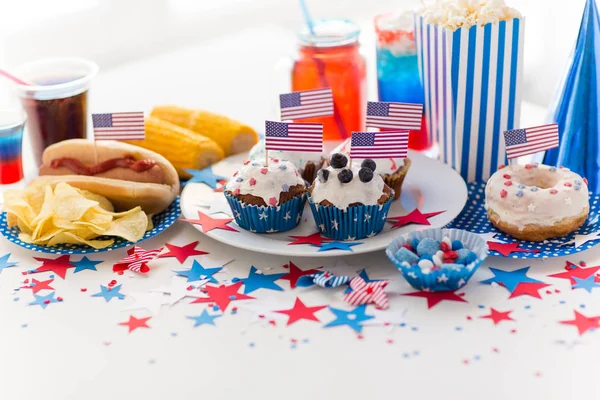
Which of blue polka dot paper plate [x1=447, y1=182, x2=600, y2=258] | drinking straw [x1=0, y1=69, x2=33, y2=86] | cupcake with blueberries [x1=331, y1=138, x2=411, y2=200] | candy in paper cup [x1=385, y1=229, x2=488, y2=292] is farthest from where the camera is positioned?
drinking straw [x1=0, y1=69, x2=33, y2=86]

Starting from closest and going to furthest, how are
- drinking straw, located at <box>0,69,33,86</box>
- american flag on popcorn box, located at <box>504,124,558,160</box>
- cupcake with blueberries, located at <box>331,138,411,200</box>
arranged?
american flag on popcorn box, located at <box>504,124,558,160</box>, cupcake with blueberries, located at <box>331,138,411,200</box>, drinking straw, located at <box>0,69,33,86</box>

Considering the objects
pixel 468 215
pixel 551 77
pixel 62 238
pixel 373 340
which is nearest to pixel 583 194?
pixel 468 215

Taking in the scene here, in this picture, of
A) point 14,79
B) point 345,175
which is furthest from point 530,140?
point 14,79

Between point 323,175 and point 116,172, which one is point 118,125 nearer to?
point 116,172

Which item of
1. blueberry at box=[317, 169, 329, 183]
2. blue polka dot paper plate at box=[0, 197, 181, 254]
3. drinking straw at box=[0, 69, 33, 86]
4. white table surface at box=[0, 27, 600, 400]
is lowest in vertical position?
white table surface at box=[0, 27, 600, 400]

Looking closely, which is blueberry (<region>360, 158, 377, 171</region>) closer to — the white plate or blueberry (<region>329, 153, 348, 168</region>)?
blueberry (<region>329, 153, 348, 168</region>)

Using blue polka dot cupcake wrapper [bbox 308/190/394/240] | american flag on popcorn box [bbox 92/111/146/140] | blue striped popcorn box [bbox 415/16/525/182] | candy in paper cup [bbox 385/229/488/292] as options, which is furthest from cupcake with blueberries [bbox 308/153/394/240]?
american flag on popcorn box [bbox 92/111/146/140]

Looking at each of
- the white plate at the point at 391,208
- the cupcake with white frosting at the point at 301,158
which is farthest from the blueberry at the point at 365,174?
the cupcake with white frosting at the point at 301,158

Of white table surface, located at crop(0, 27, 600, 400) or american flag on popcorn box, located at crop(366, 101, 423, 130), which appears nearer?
white table surface, located at crop(0, 27, 600, 400)
